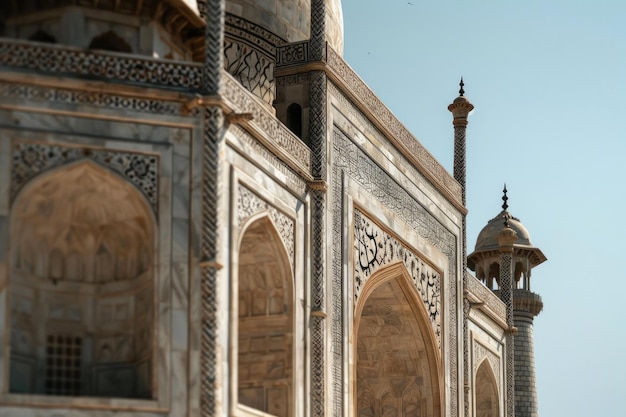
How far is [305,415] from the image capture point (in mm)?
13945

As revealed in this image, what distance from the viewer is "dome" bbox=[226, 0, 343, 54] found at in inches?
656

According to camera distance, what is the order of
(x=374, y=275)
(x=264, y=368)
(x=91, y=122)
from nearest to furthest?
1. (x=91, y=122)
2. (x=264, y=368)
3. (x=374, y=275)

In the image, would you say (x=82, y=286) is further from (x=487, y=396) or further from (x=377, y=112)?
(x=487, y=396)

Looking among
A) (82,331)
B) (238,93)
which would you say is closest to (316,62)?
(238,93)

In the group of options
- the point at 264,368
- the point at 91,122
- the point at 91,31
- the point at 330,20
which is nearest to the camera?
the point at 91,122

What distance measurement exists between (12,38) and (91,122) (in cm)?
Answer: 130

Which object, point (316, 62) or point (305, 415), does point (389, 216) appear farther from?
point (305, 415)

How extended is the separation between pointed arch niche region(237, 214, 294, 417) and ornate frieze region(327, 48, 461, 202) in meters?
2.57

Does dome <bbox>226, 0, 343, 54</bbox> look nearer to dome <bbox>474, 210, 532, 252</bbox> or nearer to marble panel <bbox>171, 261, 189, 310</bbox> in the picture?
marble panel <bbox>171, 261, 189, 310</bbox>

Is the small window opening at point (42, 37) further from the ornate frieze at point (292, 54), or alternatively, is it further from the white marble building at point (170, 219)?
the ornate frieze at point (292, 54)

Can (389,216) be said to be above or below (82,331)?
above

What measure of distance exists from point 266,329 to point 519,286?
15.6 metres

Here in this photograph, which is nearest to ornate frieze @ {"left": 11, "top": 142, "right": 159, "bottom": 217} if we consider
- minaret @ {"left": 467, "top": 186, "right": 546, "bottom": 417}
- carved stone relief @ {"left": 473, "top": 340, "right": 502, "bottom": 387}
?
carved stone relief @ {"left": 473, "top": 340, "right": 502, "bottom": 387}

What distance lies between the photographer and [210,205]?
11945 millimetres
